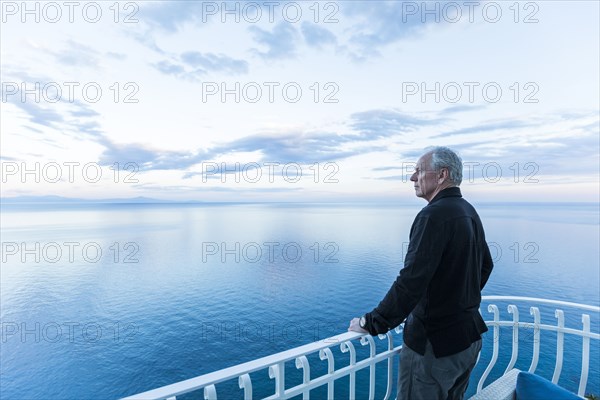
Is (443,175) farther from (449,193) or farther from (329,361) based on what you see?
(329,361)

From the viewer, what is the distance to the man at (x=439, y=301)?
1.63 meters

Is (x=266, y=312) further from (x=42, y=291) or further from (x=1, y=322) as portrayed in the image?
(x=42, y=291)

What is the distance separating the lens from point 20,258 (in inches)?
2276

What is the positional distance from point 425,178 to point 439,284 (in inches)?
27.3

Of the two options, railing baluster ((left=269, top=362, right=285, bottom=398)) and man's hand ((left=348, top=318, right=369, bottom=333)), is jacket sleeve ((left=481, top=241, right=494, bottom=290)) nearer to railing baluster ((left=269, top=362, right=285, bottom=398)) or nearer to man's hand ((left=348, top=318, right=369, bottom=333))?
man's hand ((left=348, top=318, right=369, bottom=333))

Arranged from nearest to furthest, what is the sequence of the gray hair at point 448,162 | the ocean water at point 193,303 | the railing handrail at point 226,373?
the railing handrail at point 226,373 → the gray hair at point 448,162 → the ocean water at point 193,303

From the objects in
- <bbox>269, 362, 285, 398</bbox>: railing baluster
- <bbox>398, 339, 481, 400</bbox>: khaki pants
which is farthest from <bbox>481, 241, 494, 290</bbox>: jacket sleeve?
<bbox>269, 362, 285, 398</bbox>: railing baluster

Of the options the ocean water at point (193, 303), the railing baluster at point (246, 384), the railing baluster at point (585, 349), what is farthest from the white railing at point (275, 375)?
the ocean water at point (193, 303)

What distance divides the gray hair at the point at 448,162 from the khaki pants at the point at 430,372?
1040 millimetres

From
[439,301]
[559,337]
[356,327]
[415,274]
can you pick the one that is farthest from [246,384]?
[559,337]

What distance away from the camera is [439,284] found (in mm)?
1730

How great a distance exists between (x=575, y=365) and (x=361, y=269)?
2408cm

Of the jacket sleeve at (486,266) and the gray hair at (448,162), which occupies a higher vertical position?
the gray hair at (448,162)

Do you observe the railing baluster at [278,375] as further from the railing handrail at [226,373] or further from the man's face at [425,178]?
the man's face at [425,178]
